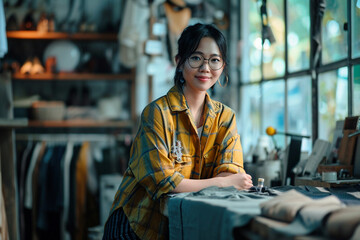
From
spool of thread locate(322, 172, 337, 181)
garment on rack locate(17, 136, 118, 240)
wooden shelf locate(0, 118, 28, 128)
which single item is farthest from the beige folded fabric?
garment on rack locate(17, 136, 118, 240)

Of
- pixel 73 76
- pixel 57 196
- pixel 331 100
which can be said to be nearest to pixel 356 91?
pixel 331 100

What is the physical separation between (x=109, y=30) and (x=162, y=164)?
150 inches

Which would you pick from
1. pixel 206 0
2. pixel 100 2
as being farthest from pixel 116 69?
pixel 206 0

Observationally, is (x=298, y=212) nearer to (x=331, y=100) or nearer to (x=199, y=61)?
(x=199, y=61)

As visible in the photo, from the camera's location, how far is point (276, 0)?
4000 millimetres

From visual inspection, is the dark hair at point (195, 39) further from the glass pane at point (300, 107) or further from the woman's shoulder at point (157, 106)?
the glass pane at point (300, 107)

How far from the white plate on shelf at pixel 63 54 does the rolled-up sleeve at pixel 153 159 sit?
134 inches

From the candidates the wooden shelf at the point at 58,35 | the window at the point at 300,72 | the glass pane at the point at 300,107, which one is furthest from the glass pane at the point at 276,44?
the wooden shelf at the point at 58,35

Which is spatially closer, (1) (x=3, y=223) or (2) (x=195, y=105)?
(2) (x=195, y=105)

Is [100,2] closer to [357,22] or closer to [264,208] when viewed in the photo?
[357,22]

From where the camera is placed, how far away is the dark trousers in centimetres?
186

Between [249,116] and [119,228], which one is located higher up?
[249,116]

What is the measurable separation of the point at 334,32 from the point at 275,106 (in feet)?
3.82

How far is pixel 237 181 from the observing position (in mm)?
1824
